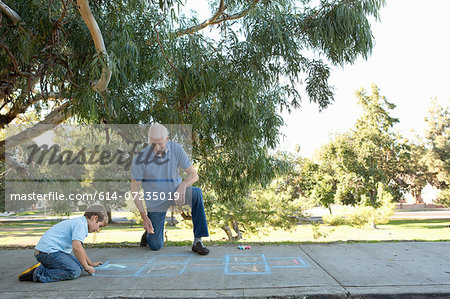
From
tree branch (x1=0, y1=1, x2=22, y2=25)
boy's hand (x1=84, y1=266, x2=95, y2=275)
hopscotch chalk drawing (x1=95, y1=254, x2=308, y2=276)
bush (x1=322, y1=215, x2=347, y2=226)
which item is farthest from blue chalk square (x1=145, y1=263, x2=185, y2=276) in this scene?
bush (x1=322, y1=215, x2=347, y2=226)

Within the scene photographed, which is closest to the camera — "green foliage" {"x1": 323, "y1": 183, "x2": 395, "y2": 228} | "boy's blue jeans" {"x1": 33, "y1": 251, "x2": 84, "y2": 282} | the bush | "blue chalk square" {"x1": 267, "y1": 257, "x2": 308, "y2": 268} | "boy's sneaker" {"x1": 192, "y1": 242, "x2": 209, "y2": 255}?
"boy's blue jeans" {"x1": 33, "y1": 251, "x2": 84, "y2": 282}

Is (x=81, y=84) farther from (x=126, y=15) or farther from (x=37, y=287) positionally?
(x=37, y=287)

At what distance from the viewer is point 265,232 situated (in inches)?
451

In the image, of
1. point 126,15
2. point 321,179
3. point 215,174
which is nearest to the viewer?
point 126,15

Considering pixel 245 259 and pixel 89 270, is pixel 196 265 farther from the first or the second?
pixel 89 270

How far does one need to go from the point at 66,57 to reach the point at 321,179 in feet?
61.1

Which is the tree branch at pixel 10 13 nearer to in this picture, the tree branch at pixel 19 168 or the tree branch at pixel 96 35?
the tree branch at pixel 96 35

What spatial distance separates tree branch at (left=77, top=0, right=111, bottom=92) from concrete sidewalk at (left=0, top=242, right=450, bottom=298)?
7.40 ft

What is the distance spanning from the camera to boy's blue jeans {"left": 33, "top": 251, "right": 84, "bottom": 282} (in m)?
3.04

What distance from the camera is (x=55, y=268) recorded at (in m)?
3.09

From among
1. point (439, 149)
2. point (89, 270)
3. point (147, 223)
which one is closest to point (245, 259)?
point (147, 223)

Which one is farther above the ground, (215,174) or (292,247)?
(215,174)

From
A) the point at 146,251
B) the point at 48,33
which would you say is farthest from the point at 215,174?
the point at 48,33

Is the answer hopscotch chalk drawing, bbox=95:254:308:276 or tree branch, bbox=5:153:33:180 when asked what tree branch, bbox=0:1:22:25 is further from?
hopscotch chalk drawing, bbox=95:254:308:276
